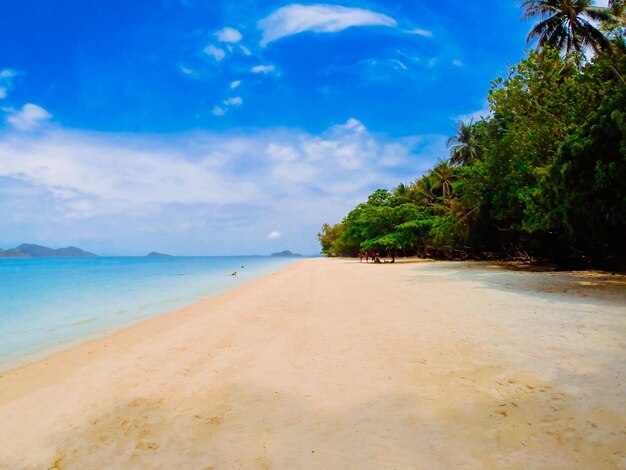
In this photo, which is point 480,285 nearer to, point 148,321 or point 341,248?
point 148,321

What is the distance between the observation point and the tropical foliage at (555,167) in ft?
30.5

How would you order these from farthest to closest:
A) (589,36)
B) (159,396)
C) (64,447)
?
(589,36) < (159,396) < (64,447)

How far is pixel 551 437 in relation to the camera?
276cm

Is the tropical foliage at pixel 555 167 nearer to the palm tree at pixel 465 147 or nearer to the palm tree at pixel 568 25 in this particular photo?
the palm tree at pixel 568 25

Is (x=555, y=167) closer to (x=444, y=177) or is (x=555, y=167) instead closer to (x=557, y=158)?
(x=557, y=158)

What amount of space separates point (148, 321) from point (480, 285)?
417 inches

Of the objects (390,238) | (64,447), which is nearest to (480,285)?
(64,447)

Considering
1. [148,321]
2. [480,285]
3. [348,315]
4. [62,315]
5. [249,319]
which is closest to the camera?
[348,315]

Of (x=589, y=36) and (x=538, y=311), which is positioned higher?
(x=589, y=36)

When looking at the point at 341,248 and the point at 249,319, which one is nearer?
the point at 249,319

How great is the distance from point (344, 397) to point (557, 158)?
10.5 m

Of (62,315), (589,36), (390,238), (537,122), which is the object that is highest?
(589,36)

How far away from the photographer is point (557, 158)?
10352 millimetres

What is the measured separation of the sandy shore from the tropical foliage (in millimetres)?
4067
